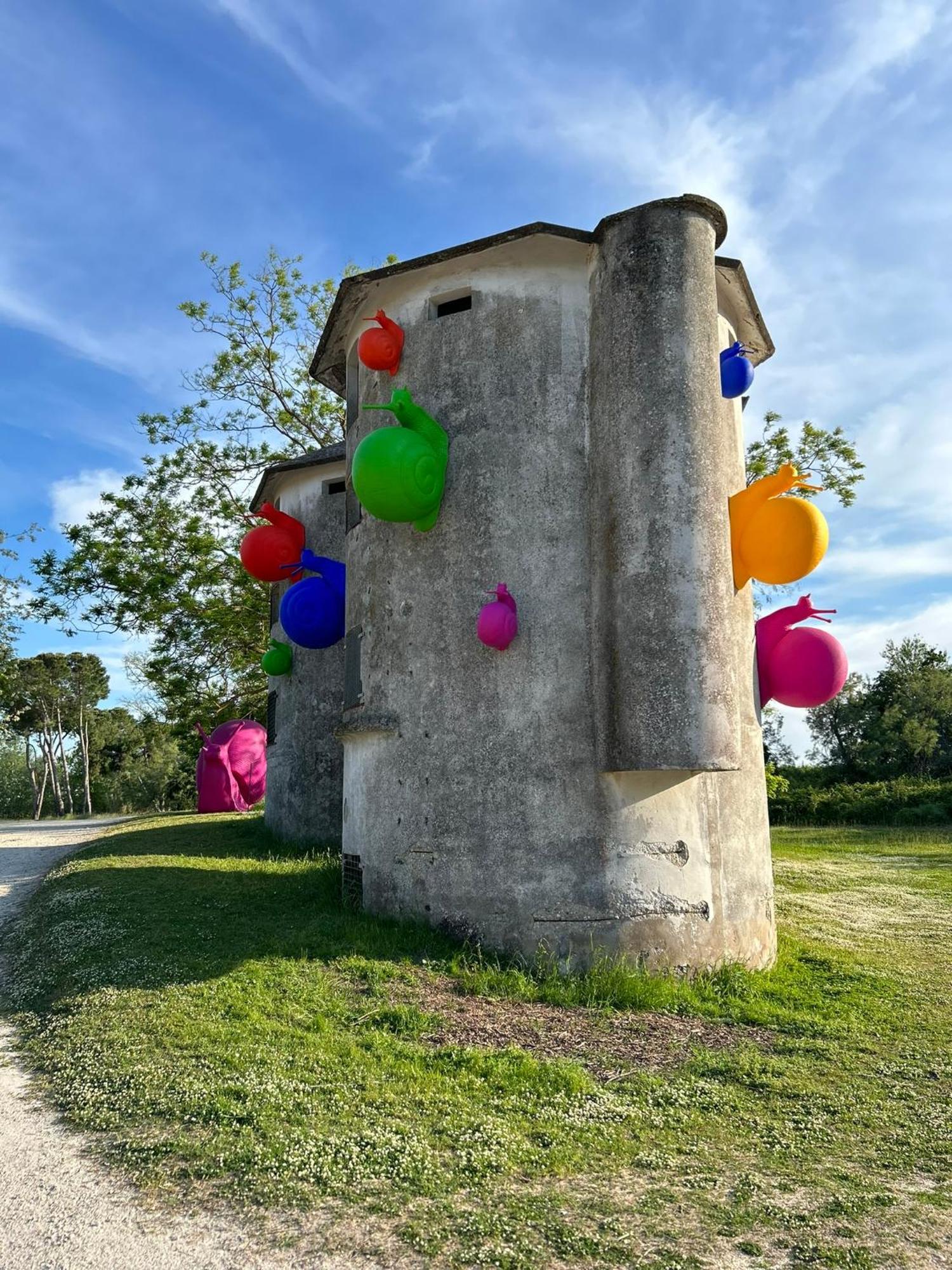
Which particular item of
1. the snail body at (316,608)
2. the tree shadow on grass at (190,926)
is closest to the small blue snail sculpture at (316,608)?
the snail body at (316,608)

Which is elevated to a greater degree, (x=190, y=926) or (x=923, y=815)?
(x=190, y=926)

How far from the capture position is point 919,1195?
15.2ft

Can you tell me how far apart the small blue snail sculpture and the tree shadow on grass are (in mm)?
3104

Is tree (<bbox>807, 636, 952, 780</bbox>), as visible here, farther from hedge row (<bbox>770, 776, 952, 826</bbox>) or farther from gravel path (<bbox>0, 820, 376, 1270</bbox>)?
gravel path (<bbox>0, 820, 376, 1270</bbox>)

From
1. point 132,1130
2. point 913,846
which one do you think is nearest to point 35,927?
point 132,1130

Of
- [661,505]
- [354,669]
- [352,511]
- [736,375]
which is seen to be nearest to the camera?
[661,505]

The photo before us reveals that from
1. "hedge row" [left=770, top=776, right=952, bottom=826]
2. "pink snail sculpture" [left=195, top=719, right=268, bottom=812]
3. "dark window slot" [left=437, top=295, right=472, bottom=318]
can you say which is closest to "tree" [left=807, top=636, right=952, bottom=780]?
"hedge row" [left=770, top=776, right=952, bottom=826]

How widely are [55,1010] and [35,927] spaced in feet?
11.3

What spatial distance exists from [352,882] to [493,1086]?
465 centimetres

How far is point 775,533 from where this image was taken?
28.4 feet

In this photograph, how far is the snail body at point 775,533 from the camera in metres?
8.57

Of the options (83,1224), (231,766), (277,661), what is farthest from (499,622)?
(231,766)

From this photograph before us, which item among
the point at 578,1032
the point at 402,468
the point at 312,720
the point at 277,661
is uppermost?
the point at 402,468

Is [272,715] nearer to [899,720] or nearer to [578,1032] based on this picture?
[578,1032]
